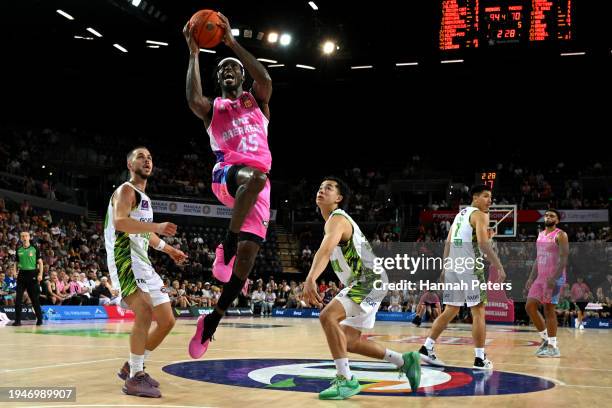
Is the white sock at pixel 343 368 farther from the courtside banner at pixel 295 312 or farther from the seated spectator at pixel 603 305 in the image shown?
the courtside banner at pixel 295 312

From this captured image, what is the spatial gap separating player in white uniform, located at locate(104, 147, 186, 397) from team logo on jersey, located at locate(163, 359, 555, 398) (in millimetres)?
726

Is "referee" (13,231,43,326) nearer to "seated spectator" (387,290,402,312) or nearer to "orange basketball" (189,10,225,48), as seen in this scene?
"orange basketball" (189,10,225,48)

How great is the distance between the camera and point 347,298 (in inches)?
200

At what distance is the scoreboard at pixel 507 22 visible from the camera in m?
18.1

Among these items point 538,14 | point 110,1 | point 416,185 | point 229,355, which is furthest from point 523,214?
point 229,355

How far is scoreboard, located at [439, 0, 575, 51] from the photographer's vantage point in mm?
18125

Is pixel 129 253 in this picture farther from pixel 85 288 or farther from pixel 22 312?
pixel 85 288

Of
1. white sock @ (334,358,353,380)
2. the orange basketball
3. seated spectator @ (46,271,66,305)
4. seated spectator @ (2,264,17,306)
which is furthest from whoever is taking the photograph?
seated spectator @ (46,271,66,305)

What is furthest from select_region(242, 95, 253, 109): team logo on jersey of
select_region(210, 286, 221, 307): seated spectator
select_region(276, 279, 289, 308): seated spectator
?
select_region(276, 279, 289, 308): seated spectator

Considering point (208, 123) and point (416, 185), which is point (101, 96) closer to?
point (416, 185)

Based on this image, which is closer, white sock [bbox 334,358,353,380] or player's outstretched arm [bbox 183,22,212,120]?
player's outstretched arm [bbox 183,22,212,120]

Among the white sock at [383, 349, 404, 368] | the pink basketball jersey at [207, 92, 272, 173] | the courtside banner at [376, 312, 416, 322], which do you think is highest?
the pink basketball jersey at [207, 92, 272, 173]

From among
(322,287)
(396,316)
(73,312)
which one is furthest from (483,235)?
(322,287)

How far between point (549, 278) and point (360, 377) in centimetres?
424
